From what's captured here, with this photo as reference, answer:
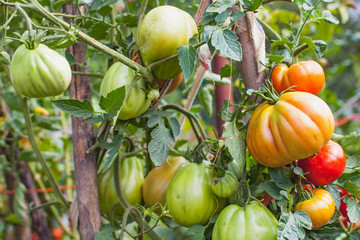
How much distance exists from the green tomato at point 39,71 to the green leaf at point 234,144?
0.84 ft

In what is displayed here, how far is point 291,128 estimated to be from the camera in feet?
1.75

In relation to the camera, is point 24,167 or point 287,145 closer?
point 287,145

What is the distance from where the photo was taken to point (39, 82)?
54 cm

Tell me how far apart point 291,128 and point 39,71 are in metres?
0.36

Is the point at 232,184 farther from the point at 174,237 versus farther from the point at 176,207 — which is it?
the point at 174,237

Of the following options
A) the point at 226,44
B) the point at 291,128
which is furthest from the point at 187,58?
the point at 291,128

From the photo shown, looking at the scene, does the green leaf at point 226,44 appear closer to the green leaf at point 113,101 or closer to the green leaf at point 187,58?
the green leaf at point 187,58

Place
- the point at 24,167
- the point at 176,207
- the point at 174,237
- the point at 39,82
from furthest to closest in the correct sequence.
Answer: the point at 24,167, the point at 174,237, the point at 176,207, the point at 39,82

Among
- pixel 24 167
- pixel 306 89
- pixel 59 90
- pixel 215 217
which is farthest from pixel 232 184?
pixel 24 167

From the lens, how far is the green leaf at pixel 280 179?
0.59m

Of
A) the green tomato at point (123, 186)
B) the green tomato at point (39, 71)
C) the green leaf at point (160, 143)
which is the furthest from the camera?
the green tomato at point (123, 186)

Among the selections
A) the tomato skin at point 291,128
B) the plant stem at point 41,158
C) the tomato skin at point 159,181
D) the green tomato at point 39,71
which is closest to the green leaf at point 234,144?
the tomato skin at point 291,128

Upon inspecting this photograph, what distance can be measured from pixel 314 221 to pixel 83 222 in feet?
1.36

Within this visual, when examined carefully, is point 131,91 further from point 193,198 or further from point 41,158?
point 41,158
